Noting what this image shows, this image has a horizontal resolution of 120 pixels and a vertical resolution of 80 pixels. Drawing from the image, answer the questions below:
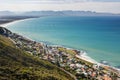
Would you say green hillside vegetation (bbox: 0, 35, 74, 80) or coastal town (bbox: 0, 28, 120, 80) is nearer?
green hillside vegetation (bbox: 0, 35, 74, 80)

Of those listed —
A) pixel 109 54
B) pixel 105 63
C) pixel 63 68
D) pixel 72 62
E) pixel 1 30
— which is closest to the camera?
pixel 63 68

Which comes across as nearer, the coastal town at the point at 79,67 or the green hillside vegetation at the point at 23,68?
the green hillside vegetation at the point at 23,68

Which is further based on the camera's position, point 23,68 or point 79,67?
point 79,67

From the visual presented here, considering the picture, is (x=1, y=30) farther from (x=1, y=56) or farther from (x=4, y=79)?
(x=4, y=79)

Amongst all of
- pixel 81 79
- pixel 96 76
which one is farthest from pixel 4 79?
pixel 96 76

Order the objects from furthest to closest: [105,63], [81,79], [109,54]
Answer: [109,54] < [105,63] < [81,79]

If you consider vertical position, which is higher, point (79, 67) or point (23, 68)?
point (23, 68)

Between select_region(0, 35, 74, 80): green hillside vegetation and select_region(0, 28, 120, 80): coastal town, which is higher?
select_region(0, 35, 74, 80): green hillside vegetation

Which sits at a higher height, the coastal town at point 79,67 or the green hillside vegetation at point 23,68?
the green hillside vegetation at point 23,68
